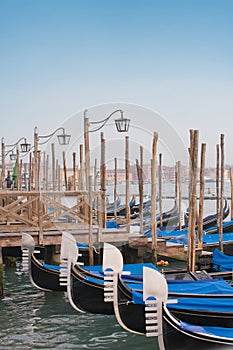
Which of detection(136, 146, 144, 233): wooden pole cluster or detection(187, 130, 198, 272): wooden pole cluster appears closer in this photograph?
detection(187, 130, 198, 272): wooden pole cluster

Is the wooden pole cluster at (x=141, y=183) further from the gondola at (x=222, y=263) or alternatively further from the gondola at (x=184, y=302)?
the gondola at (x=184, y=302)

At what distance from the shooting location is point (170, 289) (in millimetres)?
4699

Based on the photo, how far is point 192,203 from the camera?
19.5ft

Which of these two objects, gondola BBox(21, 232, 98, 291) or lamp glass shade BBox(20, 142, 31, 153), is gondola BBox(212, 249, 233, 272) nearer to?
gondola BBox(21, 232, 98, 291)

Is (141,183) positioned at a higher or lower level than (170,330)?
higher

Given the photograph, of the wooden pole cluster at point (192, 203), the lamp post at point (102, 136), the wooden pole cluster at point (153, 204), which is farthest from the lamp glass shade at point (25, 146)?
the wooden pole cluster at point (192, 203)

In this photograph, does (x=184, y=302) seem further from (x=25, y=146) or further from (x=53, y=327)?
(x=25, y=146)

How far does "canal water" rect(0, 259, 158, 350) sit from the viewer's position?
Answer: 15.5 feet

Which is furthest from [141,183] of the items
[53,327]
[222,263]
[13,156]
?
[13,156]

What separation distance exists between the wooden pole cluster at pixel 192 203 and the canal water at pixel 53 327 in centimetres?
110

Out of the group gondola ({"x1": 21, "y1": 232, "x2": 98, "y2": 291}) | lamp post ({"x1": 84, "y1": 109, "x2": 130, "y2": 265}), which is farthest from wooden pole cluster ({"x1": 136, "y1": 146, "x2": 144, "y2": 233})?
gondola ({"x1": 21, "y1": 232, "x2": 98, "y2": 291})

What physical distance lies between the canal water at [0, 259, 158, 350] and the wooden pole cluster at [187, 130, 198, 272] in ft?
3.61

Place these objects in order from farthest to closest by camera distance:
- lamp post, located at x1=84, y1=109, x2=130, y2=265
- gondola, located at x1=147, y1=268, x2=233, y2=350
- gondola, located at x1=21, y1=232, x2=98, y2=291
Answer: gondola, located at x1=21, y1=232, x2=98, y2=291
lamp post, located at x1=84, y1=109, x2=130, y2=265
gondola, located at x1=147, y1=268, x2=233, y2=350

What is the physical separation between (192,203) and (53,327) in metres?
1.98
